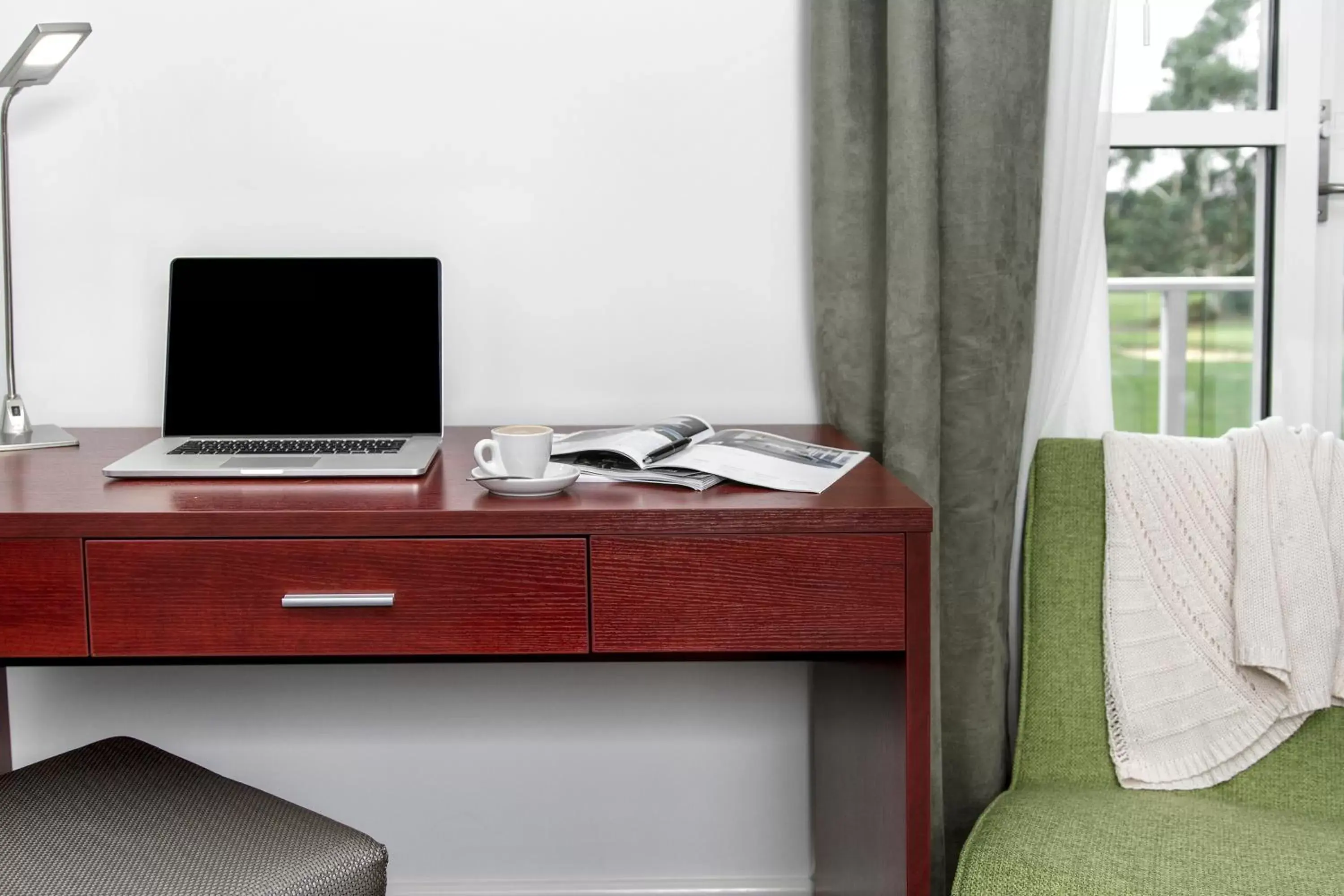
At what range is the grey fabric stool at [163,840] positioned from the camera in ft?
3.34

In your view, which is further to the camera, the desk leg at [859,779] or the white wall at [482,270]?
the white wall at [482,270]

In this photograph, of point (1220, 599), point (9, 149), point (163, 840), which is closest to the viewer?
point (163, 840)

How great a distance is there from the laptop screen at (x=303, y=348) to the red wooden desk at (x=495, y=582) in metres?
0.35

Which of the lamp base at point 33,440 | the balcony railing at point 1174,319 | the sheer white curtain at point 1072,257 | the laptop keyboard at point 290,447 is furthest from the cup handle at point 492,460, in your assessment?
the balcony railing at point 1174,319

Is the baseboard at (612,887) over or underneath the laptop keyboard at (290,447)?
underneath

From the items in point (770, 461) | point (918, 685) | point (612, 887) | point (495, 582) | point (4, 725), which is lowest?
point (612, 887)

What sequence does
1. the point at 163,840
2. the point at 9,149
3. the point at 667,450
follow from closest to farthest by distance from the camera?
the point at 163,840 → the point at 667,450 → the point at 9,149

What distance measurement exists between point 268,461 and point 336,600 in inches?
10.9

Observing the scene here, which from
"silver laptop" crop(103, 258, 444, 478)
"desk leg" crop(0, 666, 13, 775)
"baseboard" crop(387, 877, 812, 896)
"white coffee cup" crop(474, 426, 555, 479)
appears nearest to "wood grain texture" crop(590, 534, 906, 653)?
"white coffee cup" crop(474, 426, 555, 479)

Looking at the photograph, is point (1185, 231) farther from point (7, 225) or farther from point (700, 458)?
point (7, 225)

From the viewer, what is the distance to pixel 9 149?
158 cm

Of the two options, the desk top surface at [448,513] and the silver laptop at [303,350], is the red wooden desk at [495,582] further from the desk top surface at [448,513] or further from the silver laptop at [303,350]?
the silver laptop at [303,350]

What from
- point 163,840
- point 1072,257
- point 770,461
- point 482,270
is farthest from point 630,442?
point 1072,257

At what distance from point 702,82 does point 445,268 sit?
46 cm
